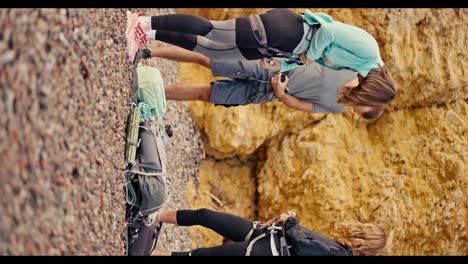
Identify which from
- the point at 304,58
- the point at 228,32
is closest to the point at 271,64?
the point at 304,58

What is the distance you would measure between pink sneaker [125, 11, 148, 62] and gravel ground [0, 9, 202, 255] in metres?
0.08

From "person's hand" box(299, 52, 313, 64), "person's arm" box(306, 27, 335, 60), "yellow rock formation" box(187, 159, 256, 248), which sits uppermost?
"person's arm" box(306, 27, 335, 60)

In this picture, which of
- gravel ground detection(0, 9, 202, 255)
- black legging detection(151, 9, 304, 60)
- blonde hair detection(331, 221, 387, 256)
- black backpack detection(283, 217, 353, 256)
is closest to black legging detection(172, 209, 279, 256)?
black backpack detection(283, 217, 353, 256)

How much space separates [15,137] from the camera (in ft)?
4.54

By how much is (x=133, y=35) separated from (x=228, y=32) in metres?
0.47

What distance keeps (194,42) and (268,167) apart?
6.47ft

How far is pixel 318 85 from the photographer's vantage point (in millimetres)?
2967

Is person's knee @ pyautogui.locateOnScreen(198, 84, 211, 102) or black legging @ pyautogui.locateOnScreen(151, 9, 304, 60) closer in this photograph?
black legging @ pyautogui.locateOnScreen(151, 9, 304, 60)

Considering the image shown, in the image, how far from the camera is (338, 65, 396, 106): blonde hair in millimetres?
2482

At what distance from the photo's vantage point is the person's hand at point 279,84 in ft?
9.60

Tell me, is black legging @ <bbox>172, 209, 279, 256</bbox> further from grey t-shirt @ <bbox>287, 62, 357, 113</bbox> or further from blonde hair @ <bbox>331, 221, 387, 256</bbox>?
grey t-shirt @ <bbox>287, 62, 357, 113</bbox>

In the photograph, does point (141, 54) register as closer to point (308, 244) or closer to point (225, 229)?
point (225, 229)
